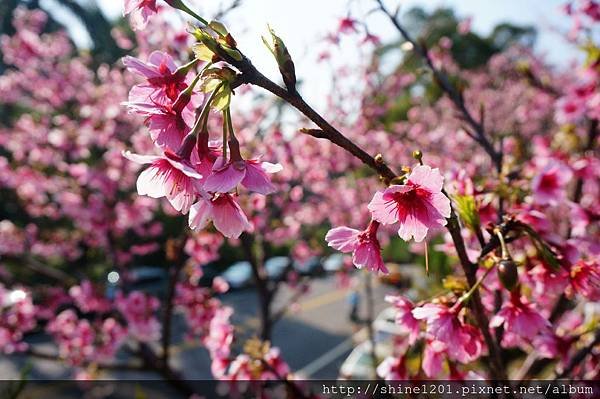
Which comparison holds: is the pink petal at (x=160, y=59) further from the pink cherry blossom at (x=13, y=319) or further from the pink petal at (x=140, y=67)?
the pink cherry blossom at (x=13, y=319)

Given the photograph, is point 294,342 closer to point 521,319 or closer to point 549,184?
point 549,184

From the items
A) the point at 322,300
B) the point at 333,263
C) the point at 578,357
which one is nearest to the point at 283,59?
the point at 578,357

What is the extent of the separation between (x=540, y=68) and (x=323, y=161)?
39.9 ft

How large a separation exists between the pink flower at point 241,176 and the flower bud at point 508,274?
22.0 inches

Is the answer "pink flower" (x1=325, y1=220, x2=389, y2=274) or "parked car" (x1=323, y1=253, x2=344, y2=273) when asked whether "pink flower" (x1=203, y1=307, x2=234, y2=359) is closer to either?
"pink flower" (x1=325, y1=220, x2=389, y2=274)

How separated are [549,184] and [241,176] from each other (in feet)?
4.39

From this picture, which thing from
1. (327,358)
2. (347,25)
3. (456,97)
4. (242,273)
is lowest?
(327,358)

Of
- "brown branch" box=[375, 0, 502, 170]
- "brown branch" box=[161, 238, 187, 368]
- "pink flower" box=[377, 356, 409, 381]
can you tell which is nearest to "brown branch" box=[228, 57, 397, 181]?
"pink flower" box=[377, 356, 409, 381]

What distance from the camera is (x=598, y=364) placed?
1579mm

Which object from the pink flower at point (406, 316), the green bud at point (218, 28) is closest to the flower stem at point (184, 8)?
the green bud at point (218, 28)

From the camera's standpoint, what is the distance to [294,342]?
11133mm

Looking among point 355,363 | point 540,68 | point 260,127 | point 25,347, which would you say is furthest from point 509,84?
point 25,347

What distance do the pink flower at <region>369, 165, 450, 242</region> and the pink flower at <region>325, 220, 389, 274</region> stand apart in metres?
0.06

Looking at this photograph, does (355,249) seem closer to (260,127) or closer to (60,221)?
(260,127)
